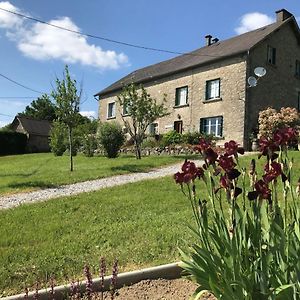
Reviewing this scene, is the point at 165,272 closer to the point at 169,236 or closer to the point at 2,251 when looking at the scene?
the point at 169,236

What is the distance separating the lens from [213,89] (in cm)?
2653

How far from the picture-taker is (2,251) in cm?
545

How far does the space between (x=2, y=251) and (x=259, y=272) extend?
3909 millimetres

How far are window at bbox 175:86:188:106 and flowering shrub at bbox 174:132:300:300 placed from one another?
84.9 ft

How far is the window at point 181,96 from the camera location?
93.9ft

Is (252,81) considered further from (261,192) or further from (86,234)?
(261,192)

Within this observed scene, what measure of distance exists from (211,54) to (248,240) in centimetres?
2658

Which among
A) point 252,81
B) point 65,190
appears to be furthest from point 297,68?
point 65,190

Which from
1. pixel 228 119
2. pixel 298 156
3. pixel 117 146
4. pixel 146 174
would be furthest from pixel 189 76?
pixel 146 174

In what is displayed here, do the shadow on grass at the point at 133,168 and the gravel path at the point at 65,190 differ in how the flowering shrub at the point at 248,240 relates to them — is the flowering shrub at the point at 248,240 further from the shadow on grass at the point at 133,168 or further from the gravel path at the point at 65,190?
the shadow on grass at the point at 133,168

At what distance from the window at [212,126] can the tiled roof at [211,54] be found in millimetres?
3798

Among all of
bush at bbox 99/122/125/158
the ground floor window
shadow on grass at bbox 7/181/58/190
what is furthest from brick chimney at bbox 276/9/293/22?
shadow on grass at bbox 7/181/58/190

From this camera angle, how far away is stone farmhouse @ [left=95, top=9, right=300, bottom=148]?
24484mm

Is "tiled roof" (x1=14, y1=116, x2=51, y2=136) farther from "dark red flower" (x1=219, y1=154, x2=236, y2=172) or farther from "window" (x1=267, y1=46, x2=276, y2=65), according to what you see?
"dark red flower" (x1=219, y1=154, x2=236, y2=172)
